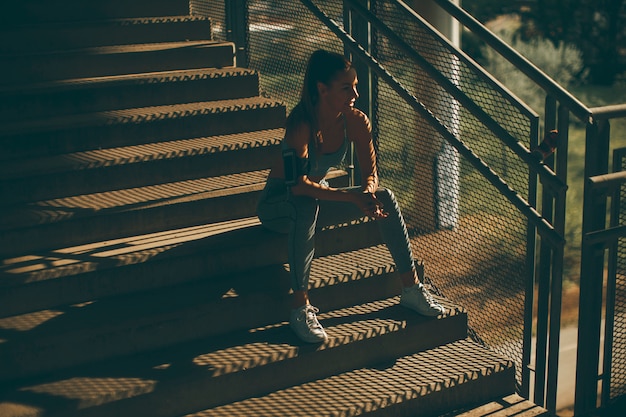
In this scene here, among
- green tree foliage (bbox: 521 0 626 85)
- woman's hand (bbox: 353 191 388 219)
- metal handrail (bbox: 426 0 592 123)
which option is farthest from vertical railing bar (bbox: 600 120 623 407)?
green tree foliage (bbox: 521 0 626 85)

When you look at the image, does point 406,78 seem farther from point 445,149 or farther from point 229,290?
point 229,290

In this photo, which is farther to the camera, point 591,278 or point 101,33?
point 101,33

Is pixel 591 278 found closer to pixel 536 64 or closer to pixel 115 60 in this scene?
pixel 115 60

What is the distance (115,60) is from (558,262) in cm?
272

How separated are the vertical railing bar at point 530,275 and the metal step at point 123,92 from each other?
1946 millimetres

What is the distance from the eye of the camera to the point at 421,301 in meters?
4.04

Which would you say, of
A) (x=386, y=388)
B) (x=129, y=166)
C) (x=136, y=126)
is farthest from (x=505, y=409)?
(x=136, y=126)

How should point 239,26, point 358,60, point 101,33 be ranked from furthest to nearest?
1. point 239,26
2. point 101,33
3. point 358,60

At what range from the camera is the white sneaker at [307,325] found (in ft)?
12.3

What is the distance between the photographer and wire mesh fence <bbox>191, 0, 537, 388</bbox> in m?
4.00

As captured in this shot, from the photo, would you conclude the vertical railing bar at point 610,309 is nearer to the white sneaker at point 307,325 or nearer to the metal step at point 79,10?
the white sneaker at point 307,325

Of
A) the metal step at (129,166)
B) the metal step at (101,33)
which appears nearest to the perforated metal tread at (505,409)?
the metal step at (129,166)

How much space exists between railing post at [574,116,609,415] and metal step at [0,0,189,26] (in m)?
2.91

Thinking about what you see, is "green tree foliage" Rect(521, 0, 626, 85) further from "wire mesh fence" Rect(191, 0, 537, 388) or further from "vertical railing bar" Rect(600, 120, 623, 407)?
"vertical railing bar" Rect(600, 120, 623, 407)
